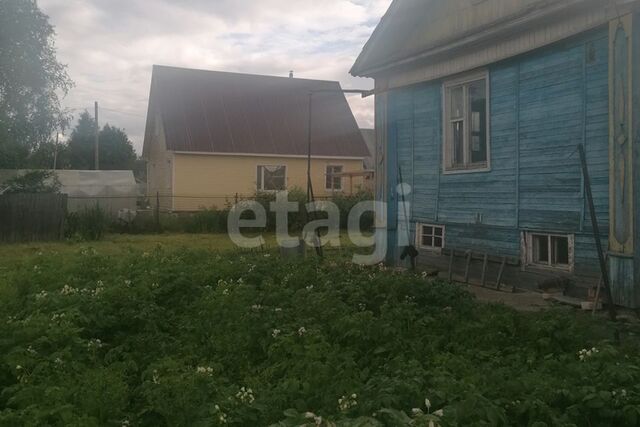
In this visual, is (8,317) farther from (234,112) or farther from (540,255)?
(234,112)

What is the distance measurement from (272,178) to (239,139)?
2.30 meters

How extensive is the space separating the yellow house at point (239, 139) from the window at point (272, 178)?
4 centimetres

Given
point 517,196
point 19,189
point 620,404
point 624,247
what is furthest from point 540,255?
point 19,189

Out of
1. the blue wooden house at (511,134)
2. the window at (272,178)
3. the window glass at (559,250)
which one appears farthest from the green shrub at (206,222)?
the window glass at (559,250)

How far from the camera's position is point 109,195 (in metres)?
28.0

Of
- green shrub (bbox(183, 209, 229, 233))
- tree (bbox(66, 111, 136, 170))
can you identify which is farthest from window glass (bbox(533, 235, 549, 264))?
tree (bbox(66, 111, 136, 170))

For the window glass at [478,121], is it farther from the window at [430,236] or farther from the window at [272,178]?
the window at [272,178]

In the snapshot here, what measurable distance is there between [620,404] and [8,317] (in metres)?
5.09

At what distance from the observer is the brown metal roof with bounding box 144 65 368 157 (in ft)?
89.0

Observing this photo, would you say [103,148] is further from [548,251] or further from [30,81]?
[548,251]

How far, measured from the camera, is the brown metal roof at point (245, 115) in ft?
89.0

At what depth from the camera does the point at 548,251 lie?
9250mm

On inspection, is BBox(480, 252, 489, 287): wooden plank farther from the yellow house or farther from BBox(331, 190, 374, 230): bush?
the yellow house

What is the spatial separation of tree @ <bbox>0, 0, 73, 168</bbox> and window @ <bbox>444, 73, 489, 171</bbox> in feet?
76.3
